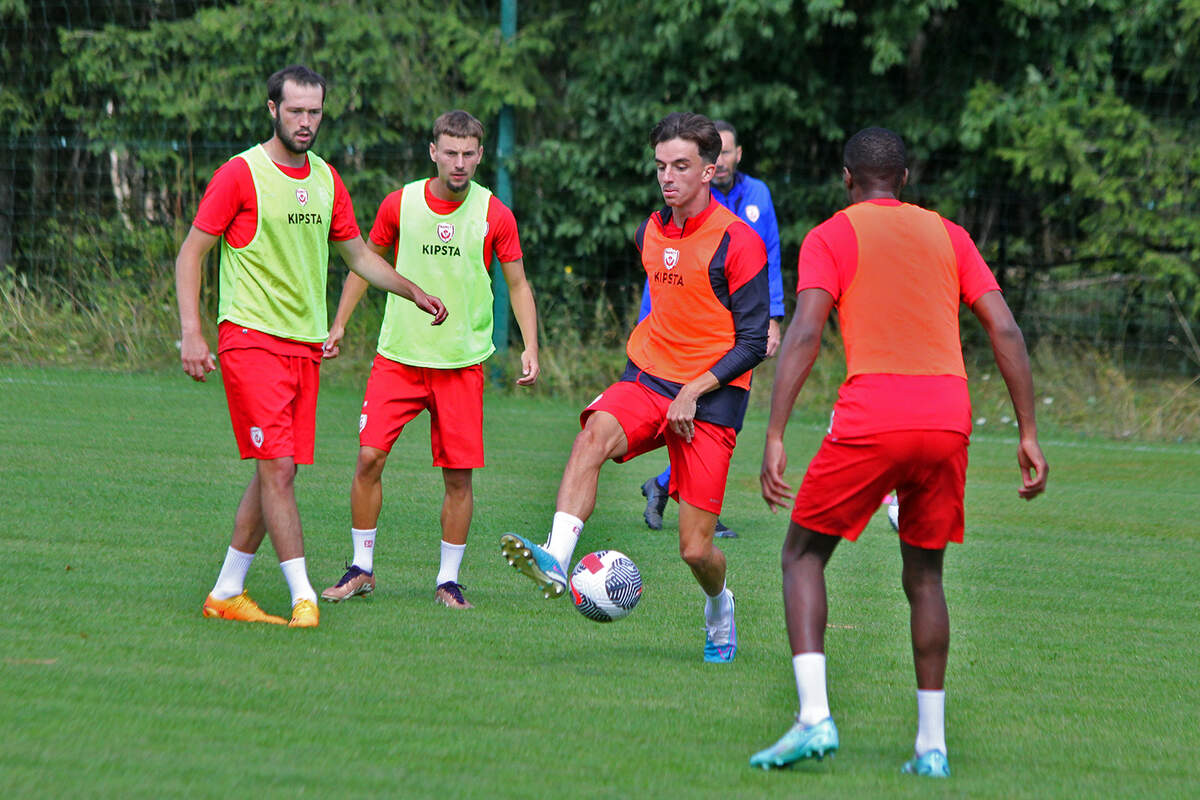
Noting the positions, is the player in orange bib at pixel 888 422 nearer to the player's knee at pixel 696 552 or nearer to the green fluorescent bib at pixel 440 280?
the player's knee at pixel 696 552

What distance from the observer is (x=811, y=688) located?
13.6 feet

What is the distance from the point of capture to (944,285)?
424 cm

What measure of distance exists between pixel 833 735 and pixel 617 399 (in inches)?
81.5

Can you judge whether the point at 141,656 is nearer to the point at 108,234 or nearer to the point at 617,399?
the point at 617,399

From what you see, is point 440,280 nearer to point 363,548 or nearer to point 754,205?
point 363,548

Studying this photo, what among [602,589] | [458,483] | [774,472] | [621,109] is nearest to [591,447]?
[602,589]

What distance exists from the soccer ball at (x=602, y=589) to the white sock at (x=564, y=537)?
0.42 feet

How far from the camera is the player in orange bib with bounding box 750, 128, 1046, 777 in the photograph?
4.13 metres

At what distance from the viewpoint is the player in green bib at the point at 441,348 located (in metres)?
6.55

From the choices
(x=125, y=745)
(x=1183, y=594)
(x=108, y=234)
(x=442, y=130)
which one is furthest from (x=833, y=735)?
(x=108, y=234)

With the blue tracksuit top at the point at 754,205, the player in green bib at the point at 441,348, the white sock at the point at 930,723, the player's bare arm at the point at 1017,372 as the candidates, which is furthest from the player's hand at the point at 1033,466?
the blue tracksuit top at the point at 754,205

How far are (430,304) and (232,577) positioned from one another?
4.60 feet

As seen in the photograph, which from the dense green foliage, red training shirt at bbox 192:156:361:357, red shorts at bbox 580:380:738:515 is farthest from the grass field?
the dense green foliage

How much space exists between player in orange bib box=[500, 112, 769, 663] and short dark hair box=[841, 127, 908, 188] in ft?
4.49
